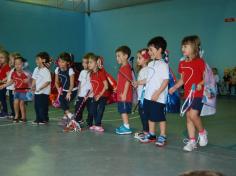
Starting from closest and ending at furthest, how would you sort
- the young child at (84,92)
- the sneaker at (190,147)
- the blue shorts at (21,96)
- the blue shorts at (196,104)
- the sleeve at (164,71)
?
the sneaker at (190,147)
the blue shorts at (196,104)
the sleeve at (164,71)
the young child at (84,92)
the blue shorts at (21,96)

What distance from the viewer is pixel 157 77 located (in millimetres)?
4496

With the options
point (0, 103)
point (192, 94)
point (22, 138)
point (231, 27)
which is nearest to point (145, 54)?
point (192, 94)

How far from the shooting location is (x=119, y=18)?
55.5ft

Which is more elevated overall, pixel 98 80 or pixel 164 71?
pixel 164 71

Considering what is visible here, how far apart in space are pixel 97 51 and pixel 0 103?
10.5 metres

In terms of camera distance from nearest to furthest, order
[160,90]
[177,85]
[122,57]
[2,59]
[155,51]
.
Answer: [177,85] → [160,90] → [155,51] → [122,57] → [2,59]

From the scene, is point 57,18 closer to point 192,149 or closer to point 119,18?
point 119,18

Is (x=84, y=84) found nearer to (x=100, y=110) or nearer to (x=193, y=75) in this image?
(x=100, y=110)

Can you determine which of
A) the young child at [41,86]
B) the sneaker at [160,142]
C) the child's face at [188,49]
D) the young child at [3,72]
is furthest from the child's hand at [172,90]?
the young child at [3,72]

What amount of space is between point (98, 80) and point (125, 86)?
22.2 inches

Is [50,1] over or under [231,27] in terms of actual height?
over

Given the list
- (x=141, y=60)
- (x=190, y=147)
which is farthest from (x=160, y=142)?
(x=141, y=60)

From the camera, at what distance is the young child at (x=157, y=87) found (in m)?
4.46

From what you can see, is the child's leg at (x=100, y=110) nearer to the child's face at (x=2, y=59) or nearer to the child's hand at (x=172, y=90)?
the child's hand at (x=172, y=90)
